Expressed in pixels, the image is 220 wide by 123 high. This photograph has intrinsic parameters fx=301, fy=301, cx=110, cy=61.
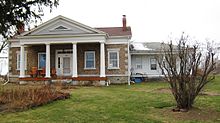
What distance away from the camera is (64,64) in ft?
104

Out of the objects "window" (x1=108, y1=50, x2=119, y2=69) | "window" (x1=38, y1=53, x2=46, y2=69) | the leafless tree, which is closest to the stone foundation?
"window" (x1=108, y1=50, x2=119, y2=69)

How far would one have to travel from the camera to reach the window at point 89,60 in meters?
30.8

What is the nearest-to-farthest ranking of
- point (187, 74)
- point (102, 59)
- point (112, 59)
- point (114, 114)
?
point (114, 114) < point (187, 74) < point (102, 59) < point (112, 59)

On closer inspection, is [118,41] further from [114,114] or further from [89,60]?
[114,114]

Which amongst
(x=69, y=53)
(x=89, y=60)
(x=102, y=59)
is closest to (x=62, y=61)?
(x=69, y=53)

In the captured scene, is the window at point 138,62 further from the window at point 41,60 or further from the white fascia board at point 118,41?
the window at point 41,60

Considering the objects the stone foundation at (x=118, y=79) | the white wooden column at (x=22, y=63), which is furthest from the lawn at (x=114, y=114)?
the white wooden column at (x=22, y=63)

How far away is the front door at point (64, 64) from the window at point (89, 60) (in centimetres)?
193

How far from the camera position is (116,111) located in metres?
11.2

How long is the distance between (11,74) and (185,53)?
1016 inches

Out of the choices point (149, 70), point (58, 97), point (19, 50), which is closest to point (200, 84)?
point (58, 97)

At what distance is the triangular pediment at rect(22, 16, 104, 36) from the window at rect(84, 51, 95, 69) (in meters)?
3.02

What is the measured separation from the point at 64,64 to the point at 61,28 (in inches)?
172

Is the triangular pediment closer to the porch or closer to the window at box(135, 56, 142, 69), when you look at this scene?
the porch
